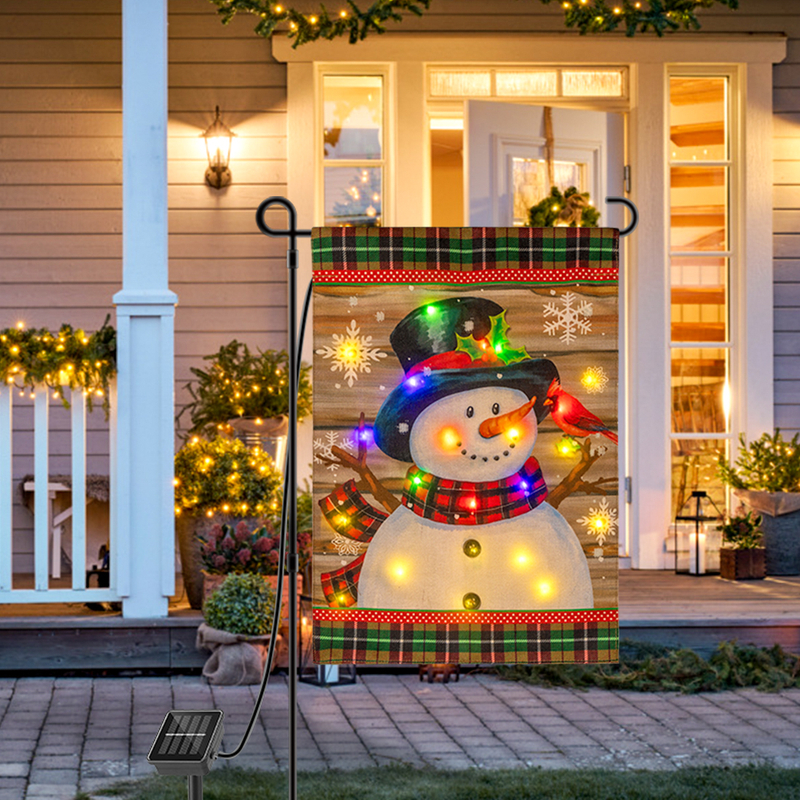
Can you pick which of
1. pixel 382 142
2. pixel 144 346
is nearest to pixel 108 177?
pixel 382 142

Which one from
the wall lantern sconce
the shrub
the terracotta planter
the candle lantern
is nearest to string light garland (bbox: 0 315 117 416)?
the shrub

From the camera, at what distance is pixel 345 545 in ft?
8.79

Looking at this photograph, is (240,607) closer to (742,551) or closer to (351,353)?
(351,353)

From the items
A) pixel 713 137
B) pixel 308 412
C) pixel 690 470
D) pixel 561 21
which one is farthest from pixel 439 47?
pixel 690 470

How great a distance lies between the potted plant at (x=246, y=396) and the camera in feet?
19.3

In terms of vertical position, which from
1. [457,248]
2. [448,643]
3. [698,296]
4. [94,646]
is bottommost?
[94,646]

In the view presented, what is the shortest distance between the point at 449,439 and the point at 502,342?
0.81 ft

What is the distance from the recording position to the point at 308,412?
20.0 ft

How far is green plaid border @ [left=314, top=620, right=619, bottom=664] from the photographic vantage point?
2.66m

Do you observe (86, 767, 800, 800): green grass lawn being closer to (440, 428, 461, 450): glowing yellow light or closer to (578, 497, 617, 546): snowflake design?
(578, 497, 617, 546): snowflake design

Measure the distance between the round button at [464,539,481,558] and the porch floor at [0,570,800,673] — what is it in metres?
2.47

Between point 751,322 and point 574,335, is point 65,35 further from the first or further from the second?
point 574,335

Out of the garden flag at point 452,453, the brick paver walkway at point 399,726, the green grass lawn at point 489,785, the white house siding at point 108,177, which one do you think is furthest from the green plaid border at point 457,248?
the white house siding at point 108,177

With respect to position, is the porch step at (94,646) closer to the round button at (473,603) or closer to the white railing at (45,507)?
the white railing at (45,507)
